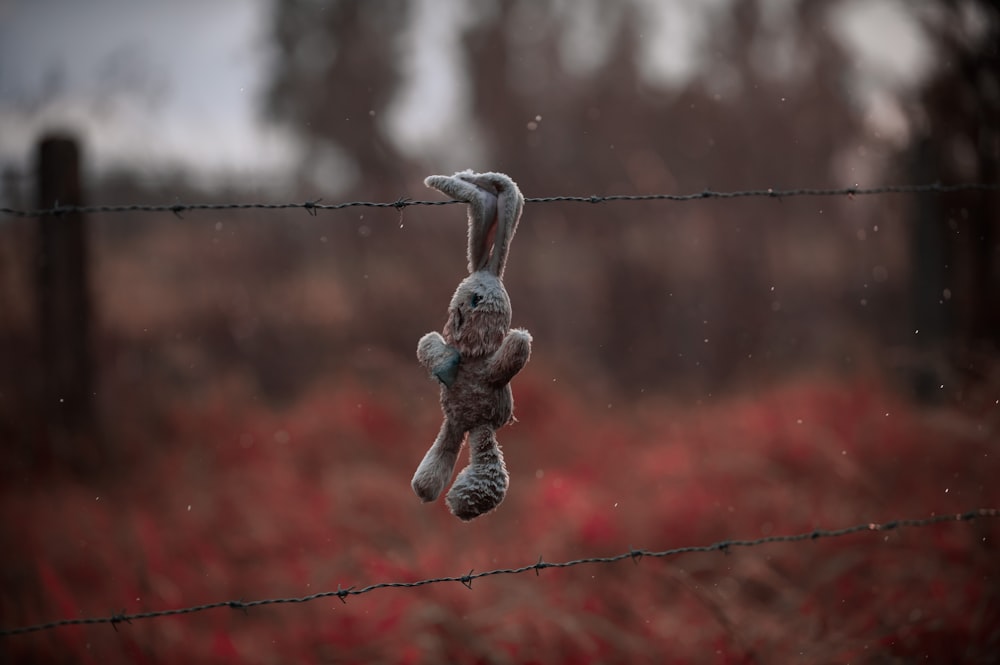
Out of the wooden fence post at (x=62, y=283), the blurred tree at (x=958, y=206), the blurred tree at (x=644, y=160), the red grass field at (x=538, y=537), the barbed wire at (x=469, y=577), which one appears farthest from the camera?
the blurred tree at (x=644, y=160)

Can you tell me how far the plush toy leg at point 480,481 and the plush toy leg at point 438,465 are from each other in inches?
1.4

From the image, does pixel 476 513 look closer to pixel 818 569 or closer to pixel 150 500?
pixel 818 569

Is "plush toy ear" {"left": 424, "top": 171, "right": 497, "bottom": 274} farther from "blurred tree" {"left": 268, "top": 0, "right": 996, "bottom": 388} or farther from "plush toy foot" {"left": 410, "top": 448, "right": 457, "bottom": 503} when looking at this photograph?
"blurred tree" {"left": 268, "top": 0, "right": 996, "bottom": 388}

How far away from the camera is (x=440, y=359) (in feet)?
5.05

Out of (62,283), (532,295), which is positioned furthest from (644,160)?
(62,283)

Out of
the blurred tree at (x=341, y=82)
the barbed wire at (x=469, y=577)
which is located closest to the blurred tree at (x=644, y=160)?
the blurred tree at (x=341, y=82)

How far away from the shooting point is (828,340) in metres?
8.70

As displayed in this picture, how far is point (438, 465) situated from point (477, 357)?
0.22 meters

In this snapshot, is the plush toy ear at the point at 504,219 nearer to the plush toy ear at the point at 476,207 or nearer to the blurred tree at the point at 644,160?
the plush toy ear at the point at 476,207

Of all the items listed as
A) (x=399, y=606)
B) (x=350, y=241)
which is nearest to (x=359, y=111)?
(x=350, y=241)

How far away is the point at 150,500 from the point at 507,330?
4.34 metres

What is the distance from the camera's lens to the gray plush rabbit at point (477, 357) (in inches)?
60.2

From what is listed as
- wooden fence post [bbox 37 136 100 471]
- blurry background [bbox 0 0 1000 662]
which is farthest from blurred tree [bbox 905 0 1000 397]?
wooden fence post [bbox 37 136 100 471]

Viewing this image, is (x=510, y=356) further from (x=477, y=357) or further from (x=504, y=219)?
(x=504, y=219)
